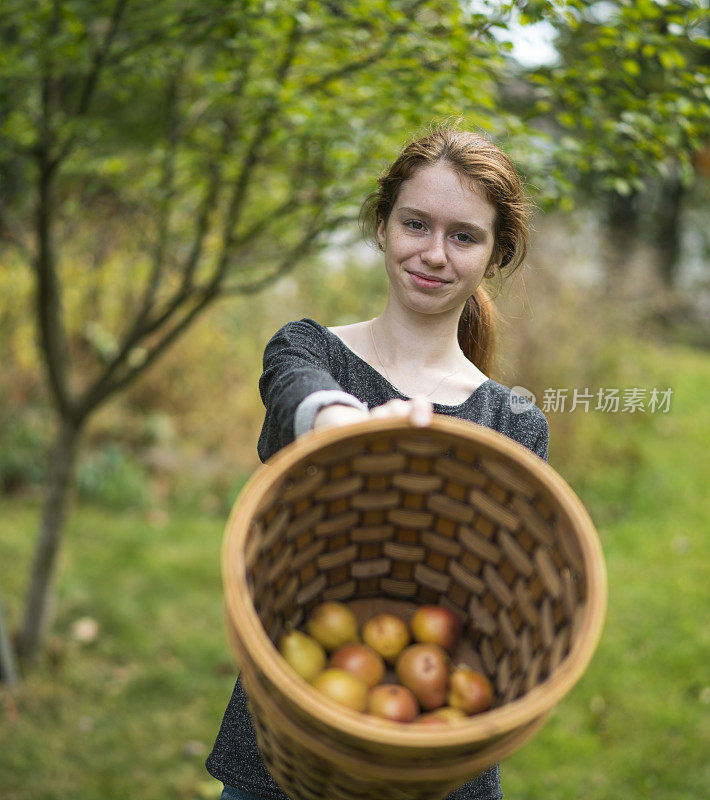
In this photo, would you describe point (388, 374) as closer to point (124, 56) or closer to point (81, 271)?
point (124, 56)

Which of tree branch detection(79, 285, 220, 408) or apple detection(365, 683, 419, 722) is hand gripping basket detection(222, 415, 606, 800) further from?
tree branch detection(79, 285, 220, 408)

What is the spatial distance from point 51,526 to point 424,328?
232 centimetres

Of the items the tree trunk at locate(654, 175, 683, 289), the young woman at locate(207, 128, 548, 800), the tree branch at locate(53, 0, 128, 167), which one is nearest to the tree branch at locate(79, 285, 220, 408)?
the tree branch at locate(53, 0, 128, 167)

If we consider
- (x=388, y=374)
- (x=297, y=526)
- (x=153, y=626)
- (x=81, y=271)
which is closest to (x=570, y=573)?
(x=297, y=526)

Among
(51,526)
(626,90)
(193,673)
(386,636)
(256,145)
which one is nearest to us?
(386,636)

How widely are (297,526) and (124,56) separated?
71.1 inches

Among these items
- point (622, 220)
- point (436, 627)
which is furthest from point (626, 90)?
point (622, 220)

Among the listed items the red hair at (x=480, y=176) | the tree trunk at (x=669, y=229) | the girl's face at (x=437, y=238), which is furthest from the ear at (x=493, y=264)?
the tree trunk at (x=669, y=229)

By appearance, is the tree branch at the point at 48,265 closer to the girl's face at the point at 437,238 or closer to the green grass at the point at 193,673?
the green grass at the point at 193,673

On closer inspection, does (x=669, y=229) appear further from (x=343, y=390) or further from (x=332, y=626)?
(x=332, y=626)

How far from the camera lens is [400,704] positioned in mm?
1149

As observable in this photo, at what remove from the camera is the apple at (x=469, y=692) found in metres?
1.20

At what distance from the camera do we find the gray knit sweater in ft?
4.60

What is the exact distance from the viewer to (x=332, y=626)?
1291 millimetres
